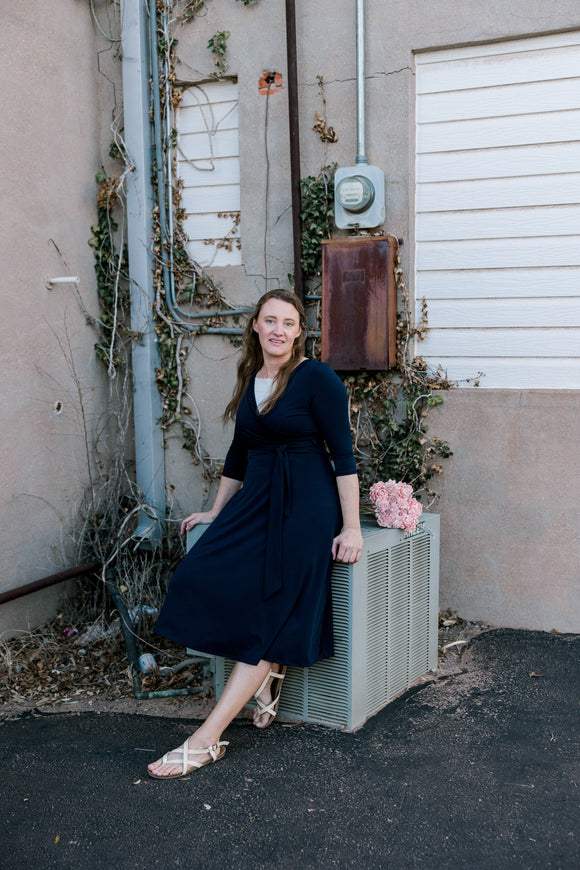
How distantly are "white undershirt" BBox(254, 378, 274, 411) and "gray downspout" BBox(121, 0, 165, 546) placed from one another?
1665mm

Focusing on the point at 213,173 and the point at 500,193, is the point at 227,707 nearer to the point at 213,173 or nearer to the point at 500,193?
the point at 500,193

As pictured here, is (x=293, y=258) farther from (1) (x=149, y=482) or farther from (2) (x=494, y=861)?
(2) (x=494, y=861)

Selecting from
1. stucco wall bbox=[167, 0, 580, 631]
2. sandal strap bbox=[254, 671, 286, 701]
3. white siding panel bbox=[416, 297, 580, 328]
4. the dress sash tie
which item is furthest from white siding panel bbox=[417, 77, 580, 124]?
sandal strap bbox=[254, 671, 286, 701]

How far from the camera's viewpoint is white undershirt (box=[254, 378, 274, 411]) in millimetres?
3291

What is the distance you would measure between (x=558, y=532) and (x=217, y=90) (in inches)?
127

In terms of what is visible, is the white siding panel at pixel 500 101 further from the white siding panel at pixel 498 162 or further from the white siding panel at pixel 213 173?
the white siding panel at pixel 213 173

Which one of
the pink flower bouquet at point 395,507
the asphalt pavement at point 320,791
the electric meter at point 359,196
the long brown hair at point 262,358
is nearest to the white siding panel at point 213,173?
the electric meter at point 359,196

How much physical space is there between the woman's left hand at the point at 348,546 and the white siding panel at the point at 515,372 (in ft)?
5.25

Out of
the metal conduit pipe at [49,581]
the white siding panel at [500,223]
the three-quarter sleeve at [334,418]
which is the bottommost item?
the metal conduit pipe at [49,581]

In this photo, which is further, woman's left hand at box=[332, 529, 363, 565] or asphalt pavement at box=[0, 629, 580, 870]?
woman's left hand at box=[332, 529, 363, 565]

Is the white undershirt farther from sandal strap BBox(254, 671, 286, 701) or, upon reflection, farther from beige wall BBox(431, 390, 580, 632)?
beige wall BBox(431, 390, 580, 632)

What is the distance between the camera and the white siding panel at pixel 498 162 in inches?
163

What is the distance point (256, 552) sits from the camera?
315cm

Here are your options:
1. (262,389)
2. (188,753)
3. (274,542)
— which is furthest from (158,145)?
(188,753)
